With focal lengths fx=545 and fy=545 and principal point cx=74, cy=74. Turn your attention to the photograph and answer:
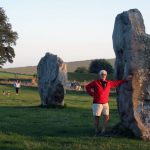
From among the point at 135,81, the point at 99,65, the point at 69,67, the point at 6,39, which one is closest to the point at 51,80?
the point at 135,81

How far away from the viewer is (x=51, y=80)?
32.0 metres

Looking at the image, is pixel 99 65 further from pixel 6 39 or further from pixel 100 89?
pixel 100 89

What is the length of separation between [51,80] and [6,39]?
5114 centimetres

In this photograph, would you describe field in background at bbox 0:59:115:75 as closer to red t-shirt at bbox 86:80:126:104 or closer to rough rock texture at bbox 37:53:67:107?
rough rock texture at bbox 37:53:67:107

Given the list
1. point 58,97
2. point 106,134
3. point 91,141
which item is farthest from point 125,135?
point 58,97

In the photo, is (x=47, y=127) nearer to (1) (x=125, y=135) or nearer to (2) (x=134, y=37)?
(1) (x=125, y=135)

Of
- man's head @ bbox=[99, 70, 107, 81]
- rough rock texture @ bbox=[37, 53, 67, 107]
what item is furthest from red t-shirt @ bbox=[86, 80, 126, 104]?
rough rock texture @ bbox=[37, 53, 67, 107]

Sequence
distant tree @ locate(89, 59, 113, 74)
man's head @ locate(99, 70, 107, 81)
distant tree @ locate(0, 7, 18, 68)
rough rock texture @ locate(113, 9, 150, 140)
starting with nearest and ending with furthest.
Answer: rough rock texture @ locate(113, 9, 150, 140) → man's head @ locate(99, 70, 107, 81) → distant tree @ locate(0, 7, 18, 68) → distant tree @ locate(89, 59, 113, 74)

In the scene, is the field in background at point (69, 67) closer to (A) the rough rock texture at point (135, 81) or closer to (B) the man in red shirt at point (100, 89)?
(B) the man in red shirt at point (100, 89)

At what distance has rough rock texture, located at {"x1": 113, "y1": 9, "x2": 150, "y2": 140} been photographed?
1471 cm

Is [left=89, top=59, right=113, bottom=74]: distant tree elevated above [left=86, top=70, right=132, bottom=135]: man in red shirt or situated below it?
above

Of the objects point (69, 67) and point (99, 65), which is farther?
point (69, 67)

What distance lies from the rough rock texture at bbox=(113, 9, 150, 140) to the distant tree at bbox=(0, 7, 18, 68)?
65758 millimetres

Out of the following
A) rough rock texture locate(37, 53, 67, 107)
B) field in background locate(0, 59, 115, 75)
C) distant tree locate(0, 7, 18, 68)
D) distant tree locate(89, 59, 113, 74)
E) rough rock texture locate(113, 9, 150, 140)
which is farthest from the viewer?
field in background locate(0, 59, 115, 75)
